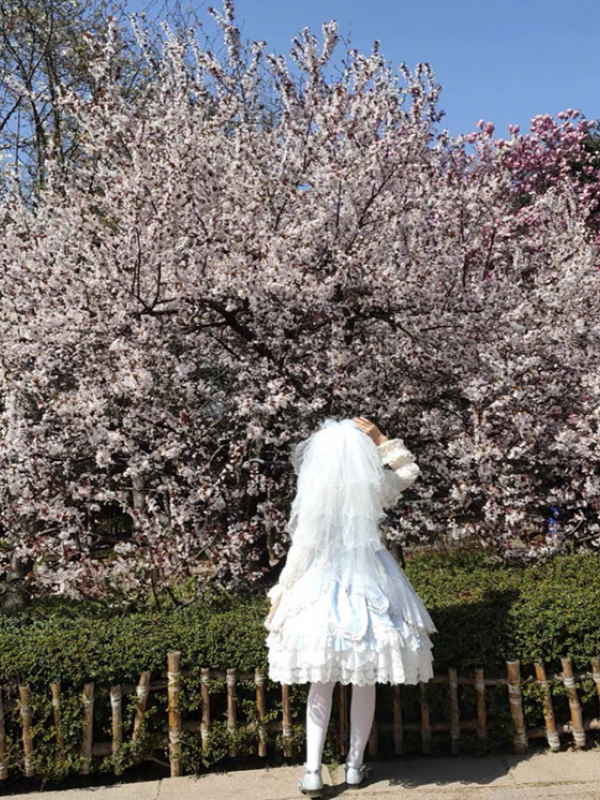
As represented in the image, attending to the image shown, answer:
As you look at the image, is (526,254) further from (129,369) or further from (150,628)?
(150,628)

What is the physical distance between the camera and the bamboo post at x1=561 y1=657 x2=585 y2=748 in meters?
3.96

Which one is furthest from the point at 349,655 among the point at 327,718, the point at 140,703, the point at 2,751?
the point at 2,751

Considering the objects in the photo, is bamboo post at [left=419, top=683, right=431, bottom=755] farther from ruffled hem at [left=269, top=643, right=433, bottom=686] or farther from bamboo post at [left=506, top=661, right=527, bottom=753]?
ruffled hem at [left=269, top=643, right=433, bottom=686]

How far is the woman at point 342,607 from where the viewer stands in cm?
341

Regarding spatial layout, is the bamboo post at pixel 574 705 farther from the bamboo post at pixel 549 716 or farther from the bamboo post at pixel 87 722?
the bamboo post at pixel 87 722

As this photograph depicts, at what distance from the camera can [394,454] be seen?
3805 mm

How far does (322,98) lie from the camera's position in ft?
21.5

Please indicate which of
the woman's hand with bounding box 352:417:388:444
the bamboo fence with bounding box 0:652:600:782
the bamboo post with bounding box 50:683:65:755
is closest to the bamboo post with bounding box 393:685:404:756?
the bamboo fence with bounding box 0:652:600:782

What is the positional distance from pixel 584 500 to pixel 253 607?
310 cm

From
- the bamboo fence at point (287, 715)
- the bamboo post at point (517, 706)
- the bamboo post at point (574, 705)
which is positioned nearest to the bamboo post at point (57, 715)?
the bamboo fence at point (287, 715)

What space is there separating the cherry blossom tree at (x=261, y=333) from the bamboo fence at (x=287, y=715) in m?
1.59

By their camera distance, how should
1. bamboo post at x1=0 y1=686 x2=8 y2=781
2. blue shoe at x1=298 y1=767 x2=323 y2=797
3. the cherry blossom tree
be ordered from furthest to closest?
the cherry blossom tree, bamboo post at x1=0 y1=686 x2=8 y2=781, blue shoe at x1=298 y1=767 x2=323 y2=797

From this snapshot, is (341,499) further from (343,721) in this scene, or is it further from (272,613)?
(343,721)

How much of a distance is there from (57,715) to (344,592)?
1641 millimetres
